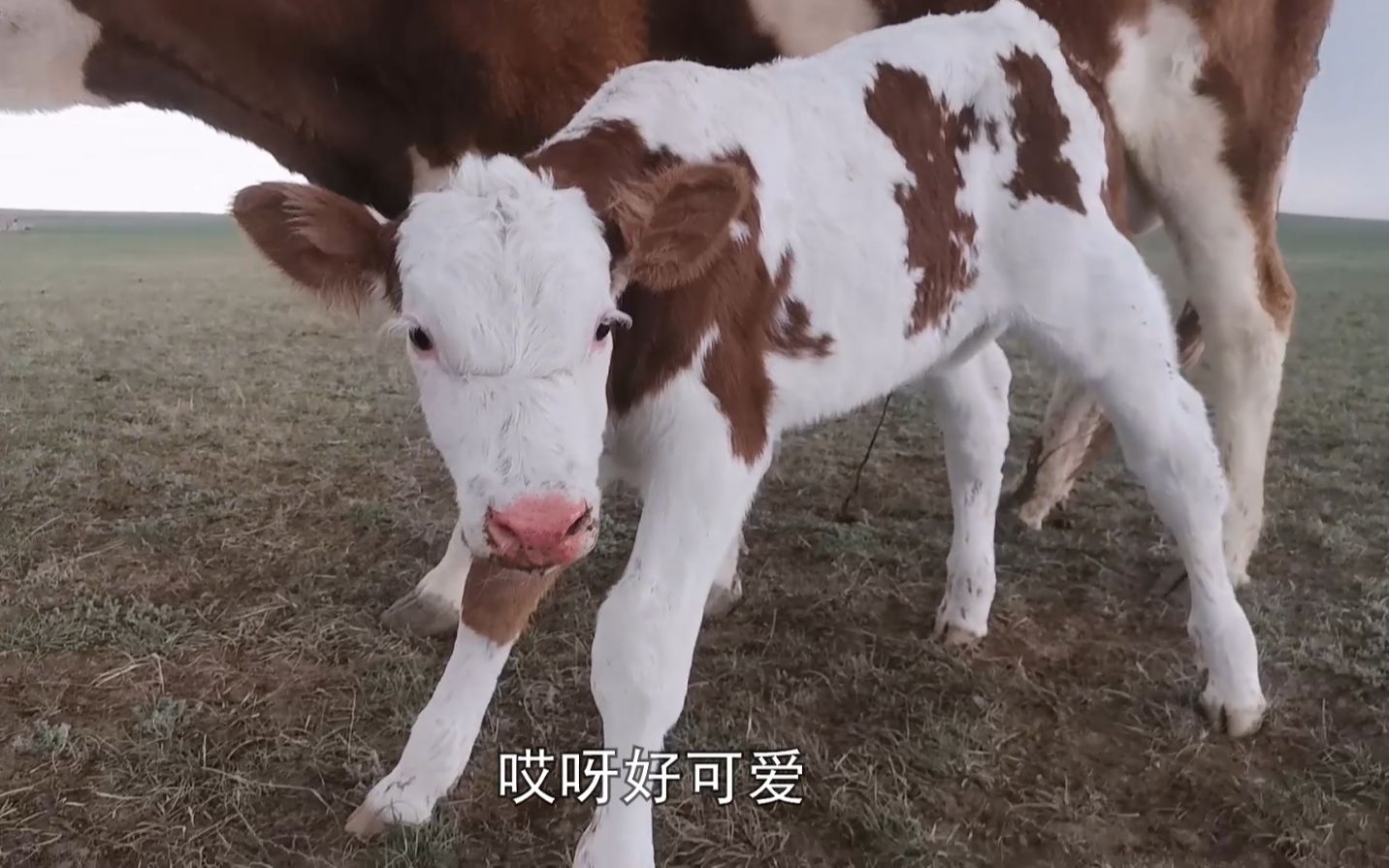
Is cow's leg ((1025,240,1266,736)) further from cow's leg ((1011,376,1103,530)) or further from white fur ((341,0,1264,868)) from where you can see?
cow's leg ((1011,376,1103,530))

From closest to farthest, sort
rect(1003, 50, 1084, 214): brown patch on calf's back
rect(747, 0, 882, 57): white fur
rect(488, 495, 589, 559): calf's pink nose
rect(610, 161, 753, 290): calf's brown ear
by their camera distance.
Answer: rect(488, 495, 589, 559): calf's pink nose, rect(610, 161, 753, 290): calf's brown ear, rect(1003, 50, 1084, 214): brown patch on calf's back, rect(747, 0, 882, 57): white fur

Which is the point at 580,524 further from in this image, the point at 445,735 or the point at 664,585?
the point at 445,735

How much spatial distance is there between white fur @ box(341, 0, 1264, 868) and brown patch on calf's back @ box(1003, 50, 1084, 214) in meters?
0.02

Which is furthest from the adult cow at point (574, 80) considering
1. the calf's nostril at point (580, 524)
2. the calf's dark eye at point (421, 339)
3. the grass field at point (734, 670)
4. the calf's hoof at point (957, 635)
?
the calf's nostril at point (580, 524)

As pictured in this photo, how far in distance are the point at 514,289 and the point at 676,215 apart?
0.82ft

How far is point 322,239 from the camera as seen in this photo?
130 cm

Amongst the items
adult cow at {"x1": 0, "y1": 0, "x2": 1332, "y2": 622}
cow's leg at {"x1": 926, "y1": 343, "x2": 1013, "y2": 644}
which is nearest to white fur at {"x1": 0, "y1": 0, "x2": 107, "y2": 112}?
adult cow at {"x1": 0, "y1": 0, "x2": 1332, "y2": 622}

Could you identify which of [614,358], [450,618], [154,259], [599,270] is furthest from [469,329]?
[154,259]

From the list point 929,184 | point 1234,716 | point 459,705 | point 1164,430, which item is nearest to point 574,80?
point 929,184

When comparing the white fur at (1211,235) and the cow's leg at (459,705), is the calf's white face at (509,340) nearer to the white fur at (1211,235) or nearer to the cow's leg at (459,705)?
the cow's leg at (459,705)

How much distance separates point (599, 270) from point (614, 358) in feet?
0.67

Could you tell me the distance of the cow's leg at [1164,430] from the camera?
1.86 meters

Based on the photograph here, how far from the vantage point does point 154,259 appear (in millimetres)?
6125

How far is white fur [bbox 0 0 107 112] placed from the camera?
216cm
